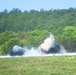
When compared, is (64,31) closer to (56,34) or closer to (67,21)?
(56,34)

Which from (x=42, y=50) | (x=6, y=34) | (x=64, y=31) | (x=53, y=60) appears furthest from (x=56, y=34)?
(x=53, y=60)

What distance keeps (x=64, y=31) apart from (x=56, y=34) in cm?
137

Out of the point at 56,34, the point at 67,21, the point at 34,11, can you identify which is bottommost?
the point at 56,34

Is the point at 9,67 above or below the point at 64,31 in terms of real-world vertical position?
below

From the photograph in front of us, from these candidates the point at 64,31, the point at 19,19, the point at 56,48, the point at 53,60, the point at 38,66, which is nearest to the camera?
the point at 38,66

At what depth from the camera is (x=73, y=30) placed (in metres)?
47.8

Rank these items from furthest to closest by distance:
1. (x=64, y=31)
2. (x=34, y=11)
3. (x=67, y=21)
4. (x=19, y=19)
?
(x=34, y=11) < (x=19, y=19) < (x=67, y=21) < (x=64, y=31)

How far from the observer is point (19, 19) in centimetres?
8825

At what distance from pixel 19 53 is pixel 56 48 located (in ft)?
13.4

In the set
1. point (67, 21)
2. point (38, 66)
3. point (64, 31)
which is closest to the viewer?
point (38, 66)

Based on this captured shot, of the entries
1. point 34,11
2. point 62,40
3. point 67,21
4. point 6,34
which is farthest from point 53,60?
point 34,11

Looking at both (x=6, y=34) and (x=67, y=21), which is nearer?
(x=6, y=34)

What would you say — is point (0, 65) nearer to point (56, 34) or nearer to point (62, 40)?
point (62, 40)

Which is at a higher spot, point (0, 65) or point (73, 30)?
point (73, 30)
